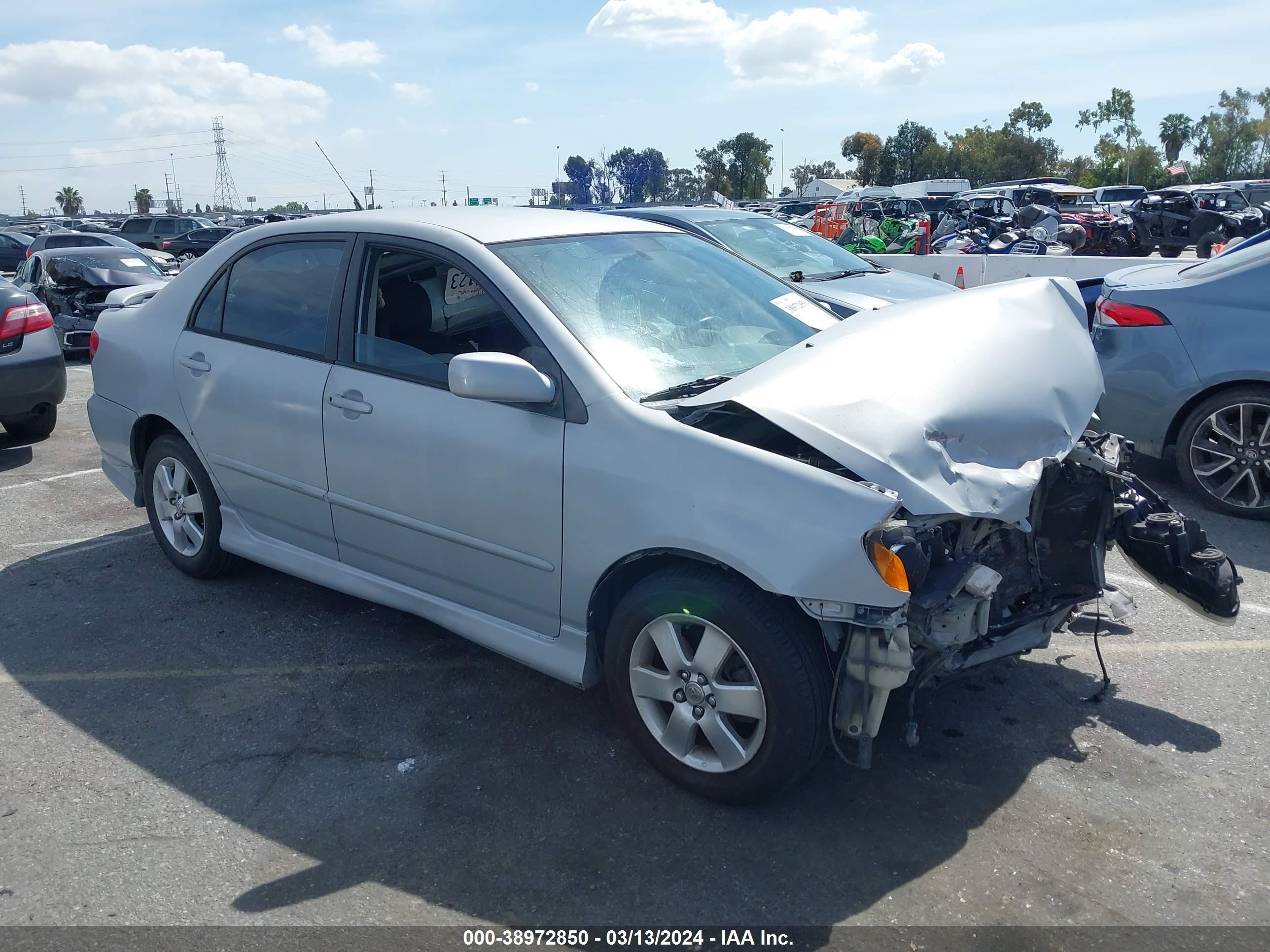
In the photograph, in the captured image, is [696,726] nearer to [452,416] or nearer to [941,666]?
[941,666]

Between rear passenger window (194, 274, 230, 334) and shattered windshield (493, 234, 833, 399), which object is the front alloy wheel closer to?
shattered windshield (493, 234, 833, 399)

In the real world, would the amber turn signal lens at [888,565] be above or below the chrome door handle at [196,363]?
below

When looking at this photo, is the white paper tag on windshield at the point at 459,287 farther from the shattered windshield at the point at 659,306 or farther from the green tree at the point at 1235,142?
the green tree at the point at 1235,142

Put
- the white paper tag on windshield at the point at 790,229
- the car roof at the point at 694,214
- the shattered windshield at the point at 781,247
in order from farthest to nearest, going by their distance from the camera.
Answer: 1. the white paper tag on windshield at the point at 790,229
2. the car roof at the point at 694,214
3. the shattered windshield at the point at 781,247

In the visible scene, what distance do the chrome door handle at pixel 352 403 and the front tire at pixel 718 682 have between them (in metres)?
1.32

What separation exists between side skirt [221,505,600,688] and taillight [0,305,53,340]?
13.1 feet

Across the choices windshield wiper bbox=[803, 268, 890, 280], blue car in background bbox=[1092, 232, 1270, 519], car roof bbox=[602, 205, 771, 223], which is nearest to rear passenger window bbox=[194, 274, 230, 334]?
car roof bbox=[602, 205, 771, 223]

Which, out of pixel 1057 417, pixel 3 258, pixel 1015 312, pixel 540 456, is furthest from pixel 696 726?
pixel 3 258

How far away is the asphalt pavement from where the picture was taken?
2.69 m

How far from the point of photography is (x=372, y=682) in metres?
3.95

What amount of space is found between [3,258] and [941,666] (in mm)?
30009

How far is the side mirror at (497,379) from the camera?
3082 mm

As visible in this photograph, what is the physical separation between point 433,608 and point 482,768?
667 millimetres

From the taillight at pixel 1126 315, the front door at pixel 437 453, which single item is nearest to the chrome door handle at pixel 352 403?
the front door at pixel 437 453
